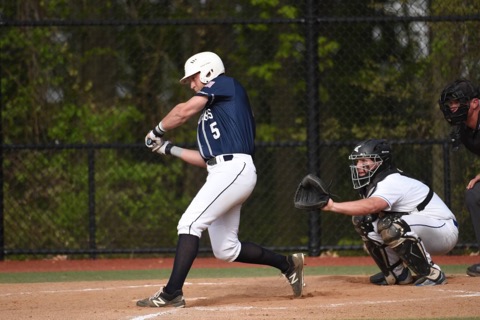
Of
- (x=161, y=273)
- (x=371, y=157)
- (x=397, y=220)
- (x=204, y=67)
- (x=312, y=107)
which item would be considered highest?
(x=204, y=67)

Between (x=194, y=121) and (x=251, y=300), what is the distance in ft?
25.6

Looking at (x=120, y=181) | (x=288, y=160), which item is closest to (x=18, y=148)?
(x=120, y=181)

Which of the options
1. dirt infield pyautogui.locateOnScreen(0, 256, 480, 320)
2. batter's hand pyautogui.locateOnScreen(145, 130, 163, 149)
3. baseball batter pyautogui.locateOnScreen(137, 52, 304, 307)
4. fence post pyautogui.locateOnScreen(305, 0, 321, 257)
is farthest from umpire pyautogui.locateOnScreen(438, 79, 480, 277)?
fence post pyautogui.locateOnScreen(305, 0, 321, 257)

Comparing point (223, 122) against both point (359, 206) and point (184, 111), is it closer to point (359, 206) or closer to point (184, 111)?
point (184, 111)

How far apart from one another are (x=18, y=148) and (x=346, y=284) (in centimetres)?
484

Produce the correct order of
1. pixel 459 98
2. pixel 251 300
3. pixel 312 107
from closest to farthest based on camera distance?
1. pixel 251 300
2. pixel 459 98
3. pixel 312 107

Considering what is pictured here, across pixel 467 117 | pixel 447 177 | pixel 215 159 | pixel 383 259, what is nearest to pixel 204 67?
pixel 215 159

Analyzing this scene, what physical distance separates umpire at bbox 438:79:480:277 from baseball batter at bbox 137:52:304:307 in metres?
1.94

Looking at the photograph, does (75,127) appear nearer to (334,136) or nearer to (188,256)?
(334,136)

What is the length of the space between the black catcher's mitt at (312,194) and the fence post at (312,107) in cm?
417

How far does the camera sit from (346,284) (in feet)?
27.0

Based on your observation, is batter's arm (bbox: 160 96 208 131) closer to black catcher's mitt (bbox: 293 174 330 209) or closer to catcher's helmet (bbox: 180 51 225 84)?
catcher's helmet (bbox: 180 51 225 84)

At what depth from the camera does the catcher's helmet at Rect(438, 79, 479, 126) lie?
8086 millimetres

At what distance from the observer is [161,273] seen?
1016cm
